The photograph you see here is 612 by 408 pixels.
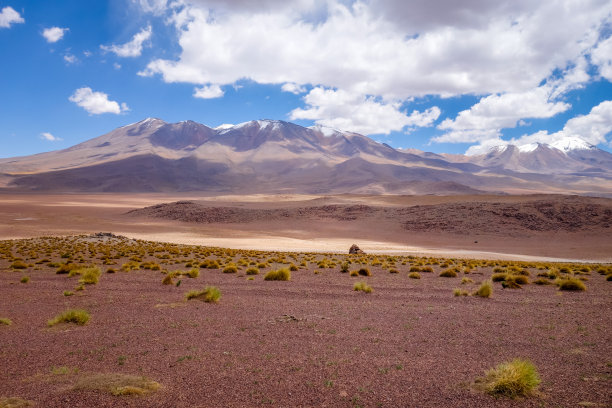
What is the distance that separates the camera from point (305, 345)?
26.3 feet

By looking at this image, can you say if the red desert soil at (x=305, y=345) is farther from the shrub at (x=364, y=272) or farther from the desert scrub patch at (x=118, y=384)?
the shrub at (x=364, y=272)

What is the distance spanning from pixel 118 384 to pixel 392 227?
5851cm

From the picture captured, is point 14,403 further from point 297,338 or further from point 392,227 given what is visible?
point 392,227

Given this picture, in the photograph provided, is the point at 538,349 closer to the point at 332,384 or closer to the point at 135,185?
the point at 332,384

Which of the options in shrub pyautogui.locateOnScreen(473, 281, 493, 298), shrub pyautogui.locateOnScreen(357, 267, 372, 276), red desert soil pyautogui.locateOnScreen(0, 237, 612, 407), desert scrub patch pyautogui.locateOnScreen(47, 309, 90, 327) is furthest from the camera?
shrub pyautogui.locateOnScreen(357, 267, 372, 276)

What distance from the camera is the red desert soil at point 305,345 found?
5641mm

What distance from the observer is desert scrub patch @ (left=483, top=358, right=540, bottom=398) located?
Result: 554 cm

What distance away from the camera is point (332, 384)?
19.8 ft

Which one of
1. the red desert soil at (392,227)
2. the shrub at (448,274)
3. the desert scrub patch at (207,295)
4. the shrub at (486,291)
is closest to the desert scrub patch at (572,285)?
the shrub at (486,291)

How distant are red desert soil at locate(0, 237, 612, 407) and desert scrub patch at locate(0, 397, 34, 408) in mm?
159

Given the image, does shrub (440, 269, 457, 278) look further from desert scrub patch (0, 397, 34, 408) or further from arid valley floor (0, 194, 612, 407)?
desert scrub patch (0, 397, 34, 408)

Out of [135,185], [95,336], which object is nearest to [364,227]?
[95,336]

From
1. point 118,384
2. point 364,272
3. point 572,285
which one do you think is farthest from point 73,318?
point 572,285

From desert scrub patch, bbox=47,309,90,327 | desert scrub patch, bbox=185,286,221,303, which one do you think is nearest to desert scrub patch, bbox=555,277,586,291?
desert scrub patch, bbox=185,286,221,303
